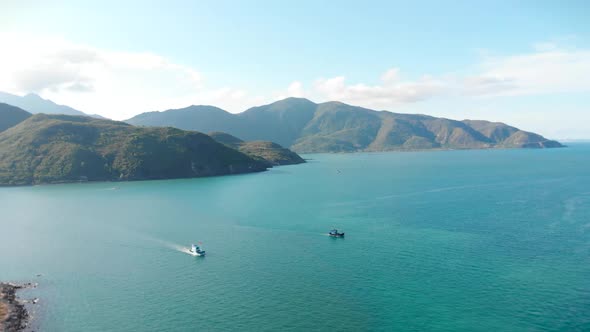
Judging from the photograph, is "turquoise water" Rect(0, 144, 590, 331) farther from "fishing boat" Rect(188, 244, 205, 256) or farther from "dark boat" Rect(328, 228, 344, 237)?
"fishing boat" Rect(188, 244, 205, 256)

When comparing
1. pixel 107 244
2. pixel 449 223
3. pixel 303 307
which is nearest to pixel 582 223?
pixel 449 223

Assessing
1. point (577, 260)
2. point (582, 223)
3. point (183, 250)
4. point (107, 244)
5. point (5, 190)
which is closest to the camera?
point (577, 260)

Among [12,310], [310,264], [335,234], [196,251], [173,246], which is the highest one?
[335,234]

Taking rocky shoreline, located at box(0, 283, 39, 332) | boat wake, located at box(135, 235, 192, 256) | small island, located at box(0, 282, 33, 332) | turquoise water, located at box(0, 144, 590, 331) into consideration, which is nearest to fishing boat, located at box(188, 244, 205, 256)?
boat wake, located at box(135, 235, 192, 256)

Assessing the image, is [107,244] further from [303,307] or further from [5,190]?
[5,190]

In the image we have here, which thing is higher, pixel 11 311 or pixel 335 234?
pixel 335 234

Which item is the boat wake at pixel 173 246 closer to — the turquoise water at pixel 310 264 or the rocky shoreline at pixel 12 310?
the turquoise water at pixel 310 264

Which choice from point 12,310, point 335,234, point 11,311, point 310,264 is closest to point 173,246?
point 310,264

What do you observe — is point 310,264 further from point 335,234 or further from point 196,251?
point 196,251
